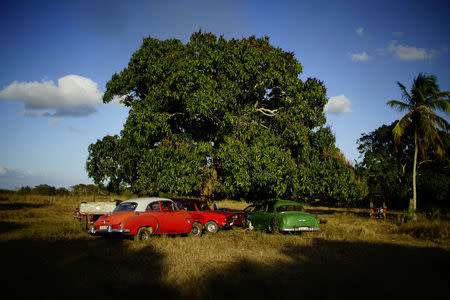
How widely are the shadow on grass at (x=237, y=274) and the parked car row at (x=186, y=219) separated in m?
1.16

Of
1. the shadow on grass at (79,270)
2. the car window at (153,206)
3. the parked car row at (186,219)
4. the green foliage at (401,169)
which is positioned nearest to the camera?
the shadow on grass at (79,270)

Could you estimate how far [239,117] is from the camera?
53.5ft

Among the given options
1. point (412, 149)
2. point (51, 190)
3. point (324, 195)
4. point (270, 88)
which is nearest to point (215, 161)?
point (270, 88)

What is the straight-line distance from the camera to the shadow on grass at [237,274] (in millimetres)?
5457

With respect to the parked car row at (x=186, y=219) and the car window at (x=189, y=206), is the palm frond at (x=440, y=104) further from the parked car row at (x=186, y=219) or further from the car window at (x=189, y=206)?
the car window at (x=189, y=206)

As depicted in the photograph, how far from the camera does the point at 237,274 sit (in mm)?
6641

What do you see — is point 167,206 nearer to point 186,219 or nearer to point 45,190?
point 186,219

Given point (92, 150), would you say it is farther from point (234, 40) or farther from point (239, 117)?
point (234, 40)

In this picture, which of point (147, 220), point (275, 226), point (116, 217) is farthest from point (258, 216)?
point (116, 217)

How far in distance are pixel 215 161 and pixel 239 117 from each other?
295 cm

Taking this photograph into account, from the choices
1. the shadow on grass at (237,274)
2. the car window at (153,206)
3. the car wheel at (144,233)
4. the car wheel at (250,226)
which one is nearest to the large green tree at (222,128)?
the car wheel at (250,226)

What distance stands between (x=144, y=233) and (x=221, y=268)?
16.8 ft

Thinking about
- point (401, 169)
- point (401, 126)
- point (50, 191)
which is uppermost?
point (401, 126)

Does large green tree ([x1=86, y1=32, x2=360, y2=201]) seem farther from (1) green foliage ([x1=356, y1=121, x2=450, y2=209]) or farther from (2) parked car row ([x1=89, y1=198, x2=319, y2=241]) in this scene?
(1) green foliage ([x1=356, y1=121, x2=450, y2=209])
